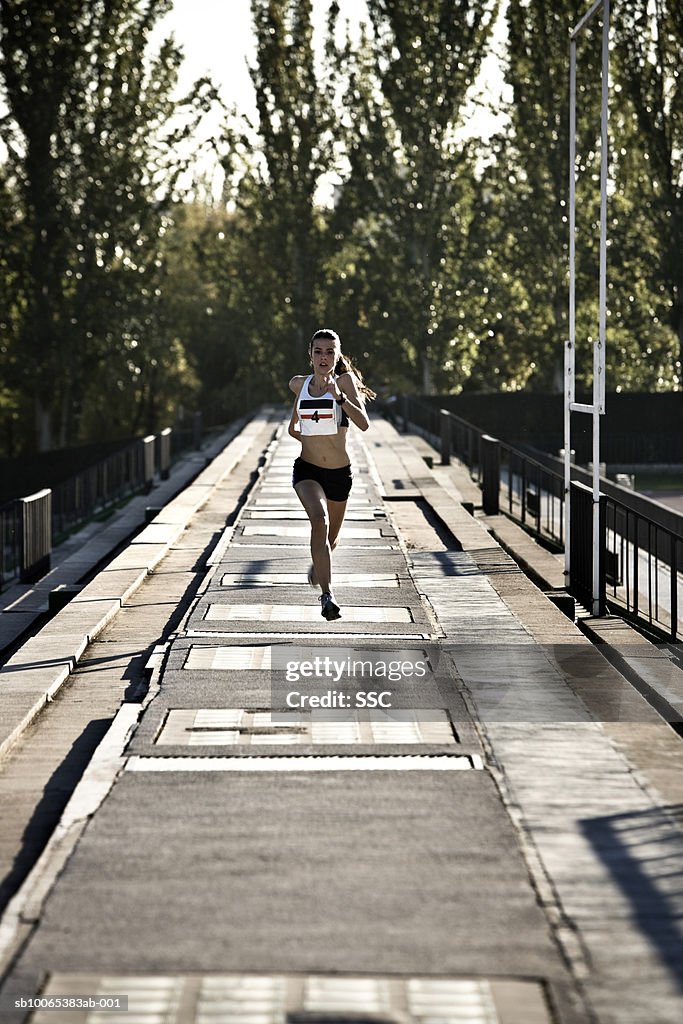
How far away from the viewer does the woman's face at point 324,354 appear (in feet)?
31.4

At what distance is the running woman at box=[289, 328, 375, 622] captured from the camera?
974 centimetres

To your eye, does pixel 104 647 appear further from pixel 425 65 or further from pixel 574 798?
pixel 425 65

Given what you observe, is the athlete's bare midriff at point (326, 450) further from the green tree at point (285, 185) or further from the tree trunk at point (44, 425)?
the green tree at point (285, 185)

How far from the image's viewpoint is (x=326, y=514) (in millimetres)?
10531

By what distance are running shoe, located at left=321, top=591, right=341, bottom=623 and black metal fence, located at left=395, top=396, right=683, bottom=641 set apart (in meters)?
3.29

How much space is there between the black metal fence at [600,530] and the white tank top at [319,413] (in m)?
3.33

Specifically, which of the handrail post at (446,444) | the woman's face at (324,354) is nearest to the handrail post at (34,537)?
the woman's face at (324,354)

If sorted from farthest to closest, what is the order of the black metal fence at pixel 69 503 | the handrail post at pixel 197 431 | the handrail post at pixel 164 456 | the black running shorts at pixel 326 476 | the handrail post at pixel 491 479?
the handrail post at pixel 197 431
the handrail post at pixel 164 456
the handrail post at pixel 491 479
the black metal fence at pixel 69 503
the black running shorts at pixel 326 476

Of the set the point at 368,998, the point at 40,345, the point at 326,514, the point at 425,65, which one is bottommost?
the point at 368,998

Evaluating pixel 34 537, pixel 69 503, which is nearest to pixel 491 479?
pixel 34 537

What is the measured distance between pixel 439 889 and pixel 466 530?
11169mm

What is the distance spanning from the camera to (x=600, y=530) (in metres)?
12.3

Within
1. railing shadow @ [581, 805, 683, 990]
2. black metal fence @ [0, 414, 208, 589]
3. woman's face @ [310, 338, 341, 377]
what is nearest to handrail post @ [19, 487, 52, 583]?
black metal fence @ [0, 414, 208, 589]

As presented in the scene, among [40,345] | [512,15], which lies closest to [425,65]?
[512,15]
